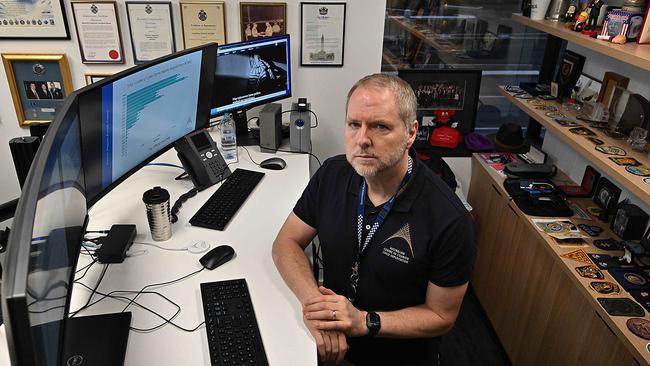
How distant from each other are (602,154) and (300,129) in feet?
4.52

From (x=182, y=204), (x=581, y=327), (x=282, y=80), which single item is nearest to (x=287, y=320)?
(x=182, y=204)

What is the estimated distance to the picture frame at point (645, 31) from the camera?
6.11 feet

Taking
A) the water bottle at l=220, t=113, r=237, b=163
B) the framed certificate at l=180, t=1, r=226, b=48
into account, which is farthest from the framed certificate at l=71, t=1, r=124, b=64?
the water bottle at l=220, t=113, r=237, b=163

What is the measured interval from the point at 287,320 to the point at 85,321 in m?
0.55

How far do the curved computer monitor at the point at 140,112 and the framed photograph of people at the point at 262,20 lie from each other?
1.99 feet

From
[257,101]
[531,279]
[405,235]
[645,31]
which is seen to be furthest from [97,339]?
[645,31]

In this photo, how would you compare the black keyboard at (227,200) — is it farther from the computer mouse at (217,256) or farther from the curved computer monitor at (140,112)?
the curved computer monitor at (140,112)

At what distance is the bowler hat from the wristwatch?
1.91m

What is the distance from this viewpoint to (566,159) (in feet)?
8.65

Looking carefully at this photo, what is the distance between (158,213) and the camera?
1.67m

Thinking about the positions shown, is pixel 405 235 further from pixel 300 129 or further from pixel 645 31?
pixel 645 31

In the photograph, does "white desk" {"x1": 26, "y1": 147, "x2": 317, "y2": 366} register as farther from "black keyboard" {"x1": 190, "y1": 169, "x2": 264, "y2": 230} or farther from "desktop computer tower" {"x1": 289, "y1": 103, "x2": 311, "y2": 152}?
"desktop computer tower" {"x1": 289, "y1": 103, "x2": 311, "y2": 152}

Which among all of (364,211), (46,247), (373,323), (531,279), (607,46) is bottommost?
(531,279)

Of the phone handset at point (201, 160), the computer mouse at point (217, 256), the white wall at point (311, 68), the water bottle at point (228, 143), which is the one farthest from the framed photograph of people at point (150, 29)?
the computer mouse at point (217, 256)
